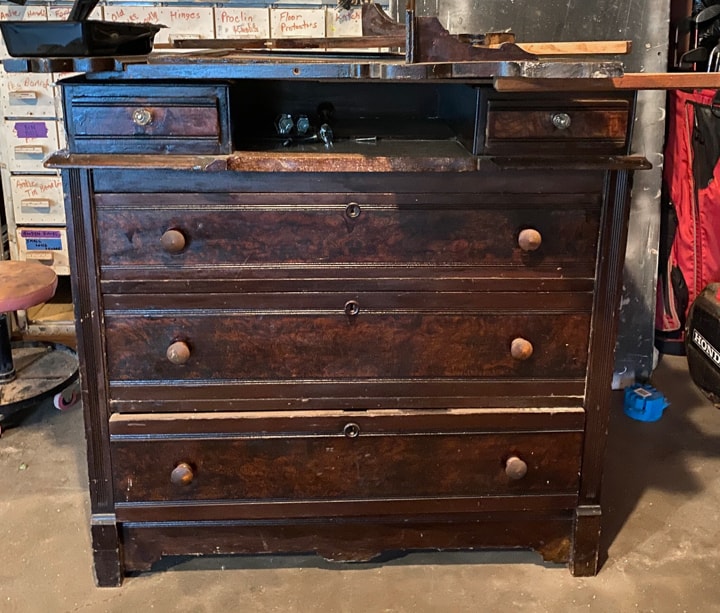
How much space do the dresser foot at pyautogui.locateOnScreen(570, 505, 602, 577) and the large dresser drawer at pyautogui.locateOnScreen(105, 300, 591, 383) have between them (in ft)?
Answer: 1.15

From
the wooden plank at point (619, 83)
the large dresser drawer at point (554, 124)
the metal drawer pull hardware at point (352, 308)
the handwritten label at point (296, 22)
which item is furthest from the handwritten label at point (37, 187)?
the wooden plank at point (619, 83)

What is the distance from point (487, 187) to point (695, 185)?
134 cm

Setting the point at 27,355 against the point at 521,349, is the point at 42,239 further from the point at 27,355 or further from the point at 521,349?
the point at 521,349

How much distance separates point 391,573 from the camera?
6.14 feet

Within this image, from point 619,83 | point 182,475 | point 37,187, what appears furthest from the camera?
point 37,187

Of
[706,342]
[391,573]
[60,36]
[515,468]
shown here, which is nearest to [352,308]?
[515,468]

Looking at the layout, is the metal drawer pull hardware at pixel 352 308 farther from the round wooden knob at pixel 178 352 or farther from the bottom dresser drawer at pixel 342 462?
the round wooden knob at pixel 178 352

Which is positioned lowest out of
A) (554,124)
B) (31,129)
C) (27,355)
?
(27,355)

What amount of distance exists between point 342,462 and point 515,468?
0.37 meters

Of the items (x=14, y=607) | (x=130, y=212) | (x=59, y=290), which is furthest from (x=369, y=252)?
(x=59, y=290)

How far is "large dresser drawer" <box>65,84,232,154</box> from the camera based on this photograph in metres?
1.53

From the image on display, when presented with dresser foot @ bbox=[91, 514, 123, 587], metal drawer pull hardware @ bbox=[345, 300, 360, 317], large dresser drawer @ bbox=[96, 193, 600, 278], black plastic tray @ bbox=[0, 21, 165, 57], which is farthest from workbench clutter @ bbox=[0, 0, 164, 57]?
dresser foot @ bbox=[91, 514, 123, 587]

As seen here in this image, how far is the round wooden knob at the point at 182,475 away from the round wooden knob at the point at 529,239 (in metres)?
0.83

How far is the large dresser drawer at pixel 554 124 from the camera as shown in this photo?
154cm
